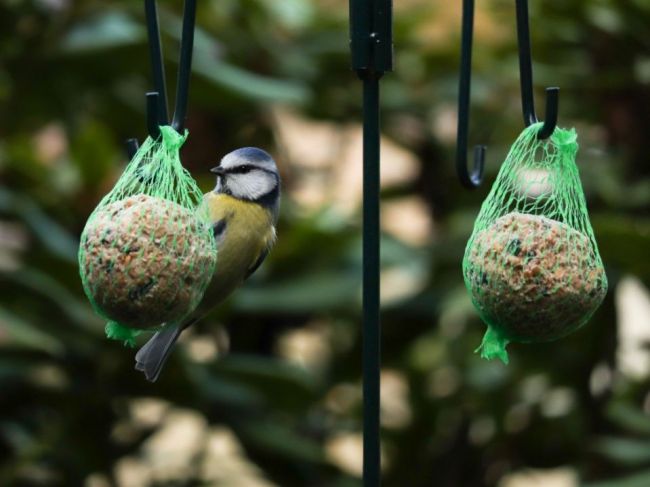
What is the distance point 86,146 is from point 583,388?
151 cm

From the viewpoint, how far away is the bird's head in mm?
1676

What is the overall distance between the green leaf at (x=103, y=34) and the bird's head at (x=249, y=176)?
123 cm

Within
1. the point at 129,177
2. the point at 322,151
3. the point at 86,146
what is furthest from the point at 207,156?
the point at 322,151

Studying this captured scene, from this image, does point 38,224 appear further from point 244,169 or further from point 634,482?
point 634,482

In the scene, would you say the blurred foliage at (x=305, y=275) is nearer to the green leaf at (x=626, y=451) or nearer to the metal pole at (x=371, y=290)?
the green leaf at (x=626, y=451)

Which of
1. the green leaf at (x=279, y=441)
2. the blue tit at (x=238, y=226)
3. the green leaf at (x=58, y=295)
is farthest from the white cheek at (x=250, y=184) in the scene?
the green leaf at (x=279, y=441)

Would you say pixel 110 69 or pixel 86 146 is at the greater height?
pixel 110 69

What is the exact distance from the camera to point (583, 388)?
3.27 metres

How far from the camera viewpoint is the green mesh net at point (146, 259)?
139cm

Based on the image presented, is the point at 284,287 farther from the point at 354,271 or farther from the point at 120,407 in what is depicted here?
the point at 120,407

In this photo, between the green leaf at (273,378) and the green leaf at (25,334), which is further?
the green leaf at (273,378)

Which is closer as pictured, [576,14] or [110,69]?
[110,69]

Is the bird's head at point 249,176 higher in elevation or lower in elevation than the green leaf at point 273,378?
higher

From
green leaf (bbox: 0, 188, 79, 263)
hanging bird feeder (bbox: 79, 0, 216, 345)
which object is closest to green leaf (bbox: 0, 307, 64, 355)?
green leaf (bbox: 0, 188, 79, 263)
